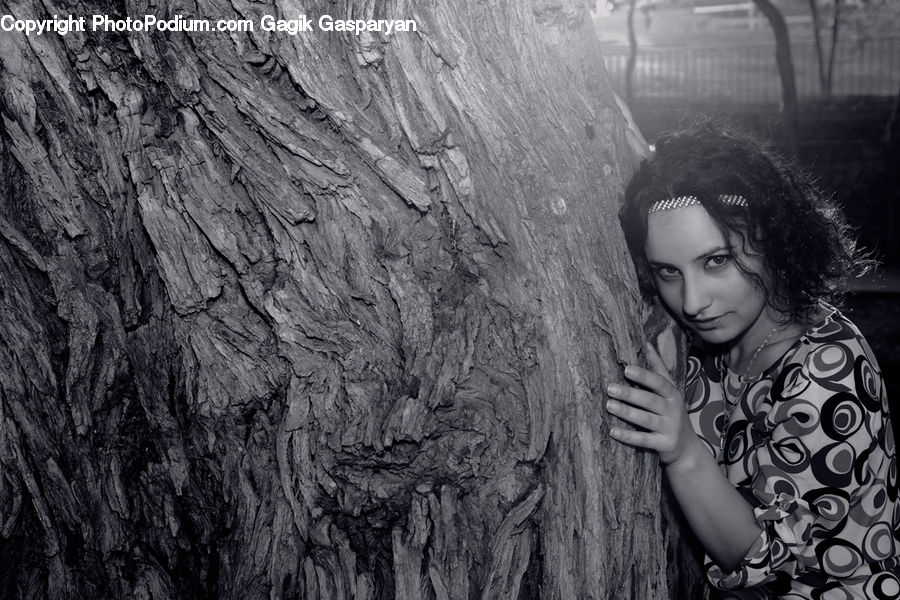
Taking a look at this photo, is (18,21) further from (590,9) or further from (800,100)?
(800,100)

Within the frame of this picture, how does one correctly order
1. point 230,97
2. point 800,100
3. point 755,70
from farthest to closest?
point 755,70
point 800,100
point 230,97

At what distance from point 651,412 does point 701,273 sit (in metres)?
0.43

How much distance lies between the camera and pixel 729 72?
1630 centimetres

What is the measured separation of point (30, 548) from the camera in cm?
203

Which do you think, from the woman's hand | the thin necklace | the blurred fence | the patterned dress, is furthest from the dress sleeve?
the blurred fence

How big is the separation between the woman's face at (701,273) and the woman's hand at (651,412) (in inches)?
10.3

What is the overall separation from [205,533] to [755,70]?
1664 centimetres

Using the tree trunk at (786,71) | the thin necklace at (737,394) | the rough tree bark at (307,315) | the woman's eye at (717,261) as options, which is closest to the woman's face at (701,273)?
the woman's eye at (717,261)

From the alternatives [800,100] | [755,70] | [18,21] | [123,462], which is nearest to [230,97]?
[18,21]

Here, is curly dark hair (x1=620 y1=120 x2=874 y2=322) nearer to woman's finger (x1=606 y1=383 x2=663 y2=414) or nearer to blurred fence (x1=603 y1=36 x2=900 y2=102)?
woman's finger (x1=606 y1=383 x2=663 y2=414)

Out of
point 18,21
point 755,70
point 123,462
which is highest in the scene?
point 755,70

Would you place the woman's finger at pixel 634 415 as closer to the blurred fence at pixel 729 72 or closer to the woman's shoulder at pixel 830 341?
the woman's shoulder at pixel 830 341

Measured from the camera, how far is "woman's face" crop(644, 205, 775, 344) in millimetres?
2191

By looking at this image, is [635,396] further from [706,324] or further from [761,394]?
[761,394]
